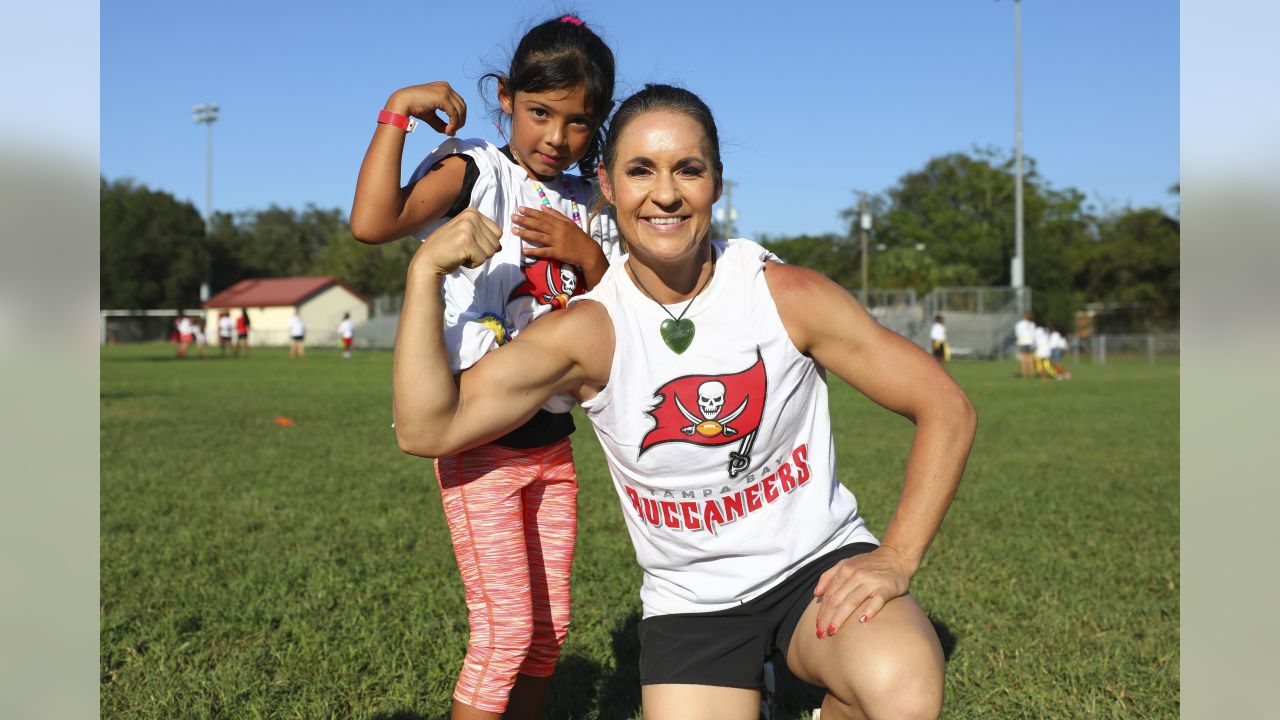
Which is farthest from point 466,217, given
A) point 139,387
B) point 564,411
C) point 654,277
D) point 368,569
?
point 139,387

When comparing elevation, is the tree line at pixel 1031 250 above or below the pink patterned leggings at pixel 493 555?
above

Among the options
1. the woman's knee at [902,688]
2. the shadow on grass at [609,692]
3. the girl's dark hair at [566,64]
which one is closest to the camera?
the woman's knee at [902,688]

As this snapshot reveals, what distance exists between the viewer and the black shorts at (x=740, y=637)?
270 centimetres

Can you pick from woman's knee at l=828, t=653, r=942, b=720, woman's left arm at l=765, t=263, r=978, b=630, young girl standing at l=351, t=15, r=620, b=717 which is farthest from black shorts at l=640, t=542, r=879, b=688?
young girl standing at l=351, t=15, r=620, b=717

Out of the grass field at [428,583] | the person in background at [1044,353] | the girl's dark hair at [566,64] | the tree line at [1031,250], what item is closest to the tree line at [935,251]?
the tree line at [1031,250]

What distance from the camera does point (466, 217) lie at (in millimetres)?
2436

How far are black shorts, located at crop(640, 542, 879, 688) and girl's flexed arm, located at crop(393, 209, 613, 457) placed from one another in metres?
0.74

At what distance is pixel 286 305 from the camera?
72.1 metres

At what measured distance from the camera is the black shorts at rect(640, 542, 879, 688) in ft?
8.86

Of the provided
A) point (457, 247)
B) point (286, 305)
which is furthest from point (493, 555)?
point (286, 305)

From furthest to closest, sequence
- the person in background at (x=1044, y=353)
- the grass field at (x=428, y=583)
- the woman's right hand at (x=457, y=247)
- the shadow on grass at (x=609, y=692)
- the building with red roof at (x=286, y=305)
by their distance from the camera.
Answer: the building with red roof at (x=286, y=305)
the person in background at (x=1044, y=353)
the grass field at (x=428, y=583)
the shadow on grass at (x=609, y=692)
the woman's right hand at (x=457, y=247)

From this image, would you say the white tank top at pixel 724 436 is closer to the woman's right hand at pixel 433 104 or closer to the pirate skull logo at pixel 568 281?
the pirate skull logo at pixel 568 281

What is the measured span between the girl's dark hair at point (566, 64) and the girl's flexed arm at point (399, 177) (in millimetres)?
239

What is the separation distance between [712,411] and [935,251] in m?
67.7
